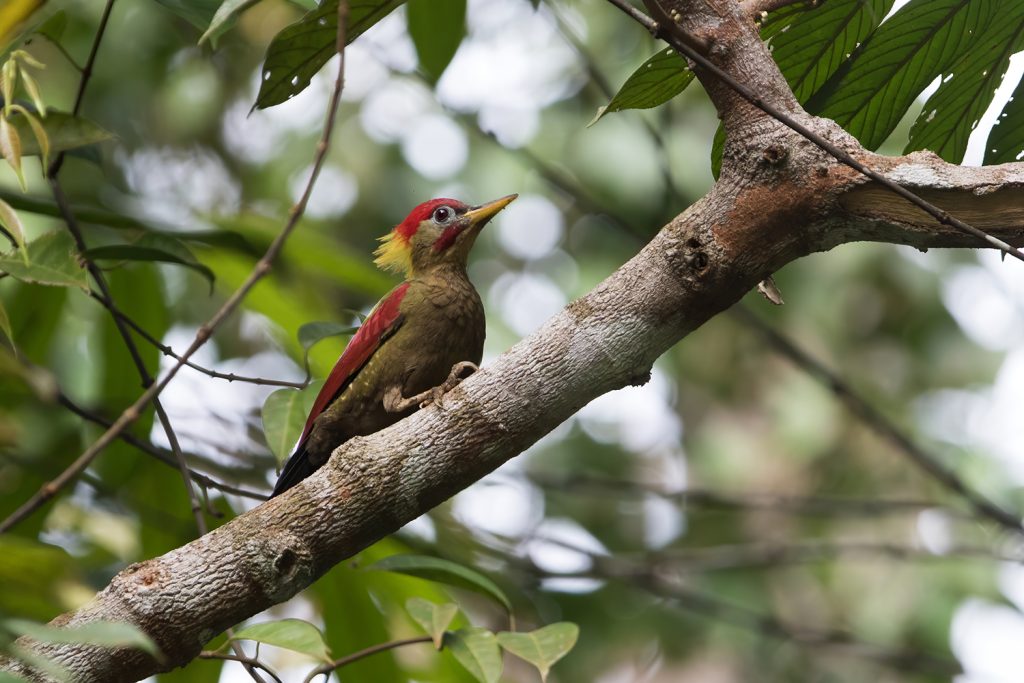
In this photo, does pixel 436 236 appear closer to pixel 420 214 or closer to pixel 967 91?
pixel 420 214

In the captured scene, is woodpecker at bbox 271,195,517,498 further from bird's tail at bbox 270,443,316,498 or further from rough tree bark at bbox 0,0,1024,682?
rough tree bark at bbox 0,0,1024,682

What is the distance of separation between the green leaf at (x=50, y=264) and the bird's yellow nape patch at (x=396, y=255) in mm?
1790

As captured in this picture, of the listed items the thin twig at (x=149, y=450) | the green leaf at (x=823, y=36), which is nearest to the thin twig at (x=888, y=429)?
the green leaf at (x=823, y=36)

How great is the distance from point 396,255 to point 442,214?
0.82 ft

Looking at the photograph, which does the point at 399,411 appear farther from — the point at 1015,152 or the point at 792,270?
A: the point at 792,270

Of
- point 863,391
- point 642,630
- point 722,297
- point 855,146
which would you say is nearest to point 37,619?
point 722,297

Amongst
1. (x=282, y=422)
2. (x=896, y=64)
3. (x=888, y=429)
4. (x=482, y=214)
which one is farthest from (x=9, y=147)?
(x=888, y=429)

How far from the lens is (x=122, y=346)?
3.74 metres

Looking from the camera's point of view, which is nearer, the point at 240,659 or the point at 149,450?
the point at 240,659

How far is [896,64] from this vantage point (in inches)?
103

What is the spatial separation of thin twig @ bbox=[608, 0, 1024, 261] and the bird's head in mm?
1520

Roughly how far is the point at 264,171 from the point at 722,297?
5.19 m

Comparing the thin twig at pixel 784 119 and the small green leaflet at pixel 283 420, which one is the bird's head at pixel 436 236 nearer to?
the small green leaflet at pixel 283 420

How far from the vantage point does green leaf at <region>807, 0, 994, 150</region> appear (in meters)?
2.53
